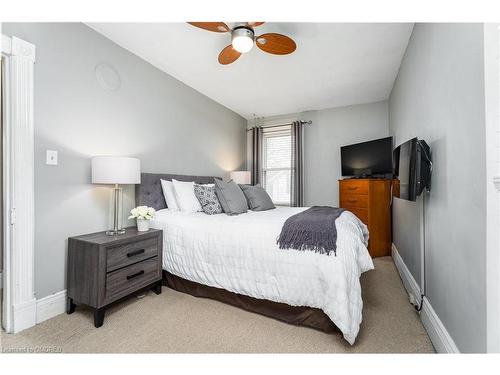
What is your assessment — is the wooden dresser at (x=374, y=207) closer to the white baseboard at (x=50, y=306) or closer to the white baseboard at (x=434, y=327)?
the white baseboard at (x=434, y=327)

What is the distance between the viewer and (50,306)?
1.82 m

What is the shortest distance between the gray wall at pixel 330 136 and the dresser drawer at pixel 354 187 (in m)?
0.63

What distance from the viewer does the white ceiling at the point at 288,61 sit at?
2.23m

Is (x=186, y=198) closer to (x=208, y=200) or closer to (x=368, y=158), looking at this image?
(x=208, y=200)

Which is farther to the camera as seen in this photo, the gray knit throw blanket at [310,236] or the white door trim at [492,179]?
the gray knit throw blanket at [310,236]

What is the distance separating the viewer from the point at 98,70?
2234mm

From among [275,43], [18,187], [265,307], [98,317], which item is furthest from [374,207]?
[18,187]

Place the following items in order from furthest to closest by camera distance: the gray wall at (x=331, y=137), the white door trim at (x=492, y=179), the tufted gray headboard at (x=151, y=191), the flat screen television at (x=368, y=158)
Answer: the gray wall at (x=331, y=137) → the flat screen television at (x=368, y=158) → the tufted gray headboard at (x=151, y=191) → the white door trim at (x=492, y=179)

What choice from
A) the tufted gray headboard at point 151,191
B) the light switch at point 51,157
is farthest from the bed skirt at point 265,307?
the light switch at point 51,157

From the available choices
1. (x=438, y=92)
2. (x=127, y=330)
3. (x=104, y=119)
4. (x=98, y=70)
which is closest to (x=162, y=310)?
(x=127, y=330)

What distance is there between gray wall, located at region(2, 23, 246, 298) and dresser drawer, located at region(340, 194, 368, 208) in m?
2.71

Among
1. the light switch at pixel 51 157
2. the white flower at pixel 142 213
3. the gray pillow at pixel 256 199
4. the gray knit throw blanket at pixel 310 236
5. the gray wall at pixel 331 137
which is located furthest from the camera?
the gray wall at pixel 331 137
